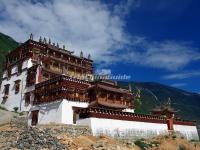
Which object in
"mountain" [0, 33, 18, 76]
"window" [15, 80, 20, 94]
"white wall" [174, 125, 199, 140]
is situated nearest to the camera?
"window" [15, 80, 20, 94]

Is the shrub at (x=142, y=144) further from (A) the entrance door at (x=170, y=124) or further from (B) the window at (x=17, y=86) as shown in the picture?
(B) the window at (x=17, y=86)

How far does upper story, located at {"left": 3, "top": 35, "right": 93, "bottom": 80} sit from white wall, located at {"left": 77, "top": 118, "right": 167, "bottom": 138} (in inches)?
627

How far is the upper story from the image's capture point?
53094mm

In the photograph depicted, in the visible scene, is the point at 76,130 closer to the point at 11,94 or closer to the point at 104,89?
the point at 104,89

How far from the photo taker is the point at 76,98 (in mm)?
44812

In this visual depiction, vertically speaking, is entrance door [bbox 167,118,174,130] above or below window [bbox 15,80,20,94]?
below

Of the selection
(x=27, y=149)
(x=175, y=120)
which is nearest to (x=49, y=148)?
(x=27, y=149)

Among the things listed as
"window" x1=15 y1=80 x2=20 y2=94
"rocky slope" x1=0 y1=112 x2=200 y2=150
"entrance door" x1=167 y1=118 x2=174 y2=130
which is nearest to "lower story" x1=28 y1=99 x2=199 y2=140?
"entrance door" x1=167 y1=118 x2=174 y2=130

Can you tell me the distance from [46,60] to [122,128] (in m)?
19.6

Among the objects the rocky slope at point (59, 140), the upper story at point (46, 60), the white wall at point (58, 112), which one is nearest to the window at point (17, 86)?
the upper story at point (46, 60)

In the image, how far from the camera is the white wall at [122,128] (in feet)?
127

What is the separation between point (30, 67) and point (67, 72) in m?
7.70

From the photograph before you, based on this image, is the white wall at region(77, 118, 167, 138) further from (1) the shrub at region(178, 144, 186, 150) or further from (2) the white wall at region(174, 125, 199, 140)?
(2) the white wall at region(174, 125, 199, 140)

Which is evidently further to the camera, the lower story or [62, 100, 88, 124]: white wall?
[62, 100, 88, 124]: white wall
